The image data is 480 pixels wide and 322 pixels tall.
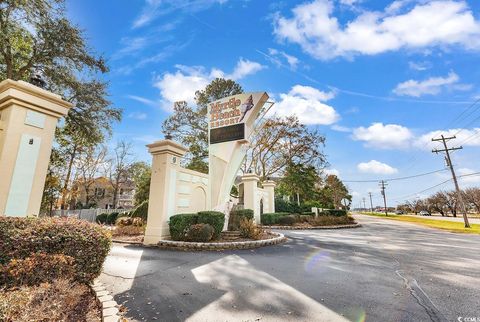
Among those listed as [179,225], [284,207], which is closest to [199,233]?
[179,225]

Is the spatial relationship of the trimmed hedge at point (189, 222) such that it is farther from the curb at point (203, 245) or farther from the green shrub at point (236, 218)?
the green shrub at point (236, 218)

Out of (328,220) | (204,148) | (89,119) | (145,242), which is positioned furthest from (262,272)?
(204,148)

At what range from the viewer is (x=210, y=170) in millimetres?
13055

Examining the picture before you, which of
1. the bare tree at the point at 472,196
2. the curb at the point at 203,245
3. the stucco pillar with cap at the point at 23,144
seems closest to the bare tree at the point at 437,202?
the bare tree at the point at 472,196

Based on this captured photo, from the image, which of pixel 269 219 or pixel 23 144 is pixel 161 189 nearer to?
pixel 23 144

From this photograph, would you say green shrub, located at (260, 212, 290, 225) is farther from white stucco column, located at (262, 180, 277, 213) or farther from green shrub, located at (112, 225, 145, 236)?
green shrub, located at (112, 225, 145, 236)

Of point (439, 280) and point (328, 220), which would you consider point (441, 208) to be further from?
point (439, 280)

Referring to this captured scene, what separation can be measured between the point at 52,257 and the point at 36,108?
362cm

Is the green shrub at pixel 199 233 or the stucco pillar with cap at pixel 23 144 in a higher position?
the stucco pillar with cap at pixel 23 144

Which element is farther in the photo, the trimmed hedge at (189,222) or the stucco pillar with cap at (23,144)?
the trimmed hedge at (189,222)

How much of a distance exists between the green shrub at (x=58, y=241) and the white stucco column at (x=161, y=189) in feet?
16.1

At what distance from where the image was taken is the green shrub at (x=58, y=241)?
3258 mm

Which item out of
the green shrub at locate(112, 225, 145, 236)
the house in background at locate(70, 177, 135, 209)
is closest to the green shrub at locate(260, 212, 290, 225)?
the green shrub at locate(112, 225, 145, 236)

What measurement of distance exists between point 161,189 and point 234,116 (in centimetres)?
624
